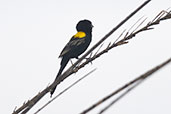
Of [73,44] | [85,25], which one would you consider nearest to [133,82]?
[73,44]

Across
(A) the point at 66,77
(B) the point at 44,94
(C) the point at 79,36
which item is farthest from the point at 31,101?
(C) the point at 79,36

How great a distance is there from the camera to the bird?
23.0 feet

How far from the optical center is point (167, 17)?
1.34 meters

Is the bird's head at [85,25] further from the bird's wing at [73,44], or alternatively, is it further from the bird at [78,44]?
the bird's wing at [73,44]

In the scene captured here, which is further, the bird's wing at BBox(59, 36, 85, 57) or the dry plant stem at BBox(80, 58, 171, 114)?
the bird's wing at BBox(59, 36, 85, 57)

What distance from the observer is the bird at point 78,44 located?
7008 millimetres

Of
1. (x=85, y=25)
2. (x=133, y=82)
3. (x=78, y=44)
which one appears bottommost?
(x=133, y=82)

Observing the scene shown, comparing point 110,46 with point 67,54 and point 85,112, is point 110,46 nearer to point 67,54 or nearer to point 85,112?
point 85,112

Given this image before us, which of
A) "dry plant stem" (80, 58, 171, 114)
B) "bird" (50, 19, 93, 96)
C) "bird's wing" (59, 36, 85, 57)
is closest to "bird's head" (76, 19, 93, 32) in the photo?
"bird" (50, 19, 93, 96)

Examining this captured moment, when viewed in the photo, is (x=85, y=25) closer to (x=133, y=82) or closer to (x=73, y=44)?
(x=73, y=44)

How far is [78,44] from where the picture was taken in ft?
24.0

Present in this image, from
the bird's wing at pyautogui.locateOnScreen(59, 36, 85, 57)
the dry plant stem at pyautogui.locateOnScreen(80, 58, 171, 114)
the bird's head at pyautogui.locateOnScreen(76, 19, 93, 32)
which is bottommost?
the dry plant stem at pyautogui.locateOnScreen(80, 58, 171, 114)

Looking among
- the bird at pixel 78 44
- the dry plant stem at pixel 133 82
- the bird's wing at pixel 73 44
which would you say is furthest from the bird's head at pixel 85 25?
the dry plant stem at pixel 133 82

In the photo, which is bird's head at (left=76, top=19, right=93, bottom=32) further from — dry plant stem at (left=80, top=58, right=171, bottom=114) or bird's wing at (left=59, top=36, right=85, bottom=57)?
dry plant stem at (left=80, top=58, right=171, bottom=114)
